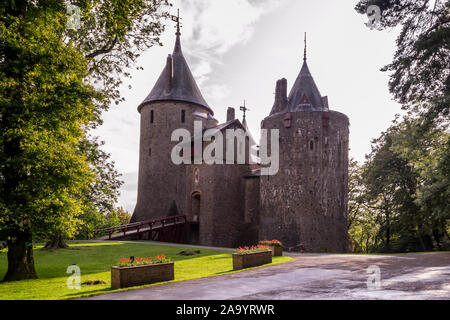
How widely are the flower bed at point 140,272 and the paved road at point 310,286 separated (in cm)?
69

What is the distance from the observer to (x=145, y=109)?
39688 millimetres

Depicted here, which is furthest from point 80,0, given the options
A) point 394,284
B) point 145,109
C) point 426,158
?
point 145,109

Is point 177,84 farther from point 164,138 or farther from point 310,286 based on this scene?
point 310,286

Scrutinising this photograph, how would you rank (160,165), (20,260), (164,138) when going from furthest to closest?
(164,138) → (160,165) → (20,260)

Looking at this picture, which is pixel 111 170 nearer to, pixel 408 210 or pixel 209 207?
pixel 209 207

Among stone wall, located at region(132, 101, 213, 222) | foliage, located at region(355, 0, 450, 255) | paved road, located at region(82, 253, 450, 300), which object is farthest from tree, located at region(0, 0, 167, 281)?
stone wall, located at region(132, 101, 213, 222)

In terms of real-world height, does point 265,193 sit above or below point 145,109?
below

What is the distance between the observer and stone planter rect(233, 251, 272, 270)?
13789mm

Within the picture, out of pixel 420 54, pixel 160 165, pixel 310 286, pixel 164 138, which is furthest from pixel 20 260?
pixel 164 138

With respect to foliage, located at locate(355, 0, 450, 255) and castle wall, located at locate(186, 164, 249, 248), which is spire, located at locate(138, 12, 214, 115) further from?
foliage, located at locate(355, 0, 450, 255)

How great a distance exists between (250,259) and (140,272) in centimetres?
506

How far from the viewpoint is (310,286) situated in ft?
30.3

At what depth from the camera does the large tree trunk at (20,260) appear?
1260cm
